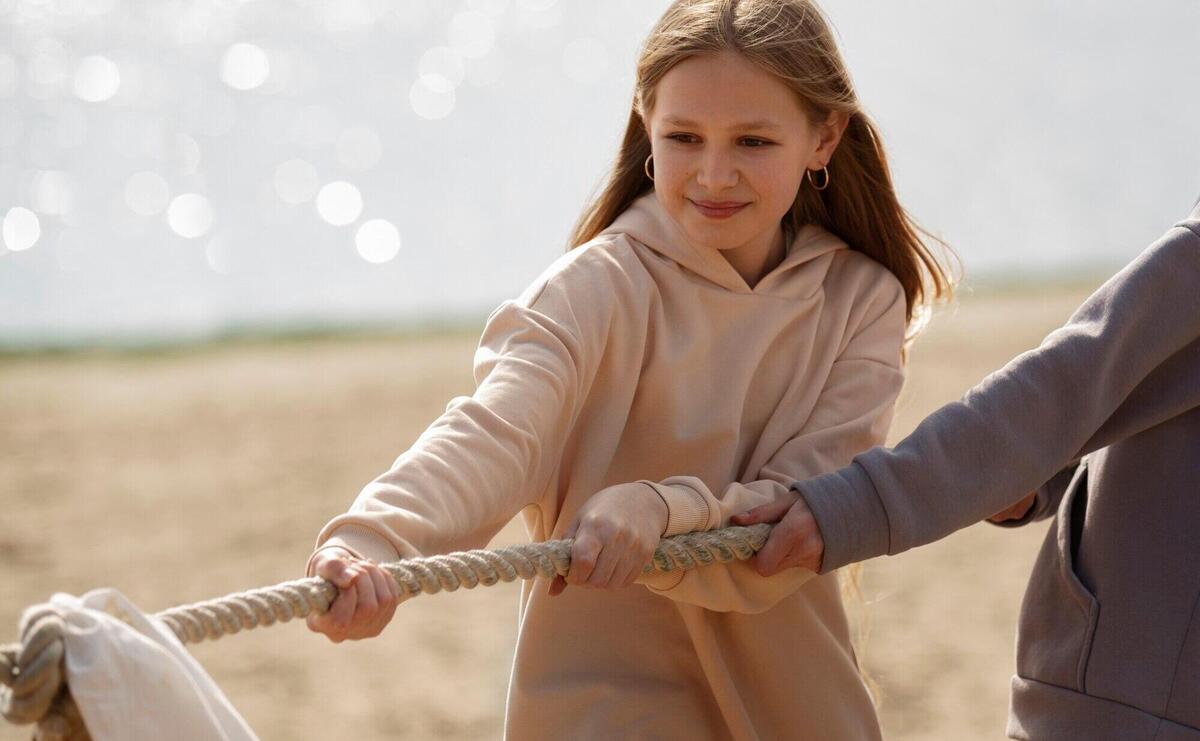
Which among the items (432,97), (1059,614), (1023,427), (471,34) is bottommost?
(432,97)

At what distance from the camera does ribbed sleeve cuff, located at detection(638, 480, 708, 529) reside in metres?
1.75

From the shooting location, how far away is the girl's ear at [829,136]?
214 centimetres

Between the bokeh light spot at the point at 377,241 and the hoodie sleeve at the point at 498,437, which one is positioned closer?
the hoodie sleeve at the point at 498,437

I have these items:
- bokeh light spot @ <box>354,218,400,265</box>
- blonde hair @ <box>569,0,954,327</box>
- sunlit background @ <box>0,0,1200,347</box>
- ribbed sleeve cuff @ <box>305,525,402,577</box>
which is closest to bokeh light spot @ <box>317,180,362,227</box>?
sunlit background @ <box>0,0,1200,347</box>

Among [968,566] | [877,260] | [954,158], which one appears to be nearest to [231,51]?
[954,158]

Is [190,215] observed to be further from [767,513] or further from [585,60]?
[767,513]

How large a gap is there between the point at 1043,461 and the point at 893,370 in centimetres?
34

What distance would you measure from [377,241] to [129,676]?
43.9ft

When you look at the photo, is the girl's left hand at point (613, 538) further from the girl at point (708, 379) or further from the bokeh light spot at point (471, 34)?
the bokeh light spot at point (471, 34)

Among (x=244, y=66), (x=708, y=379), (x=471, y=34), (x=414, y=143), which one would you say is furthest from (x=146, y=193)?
(x=708, y=379)

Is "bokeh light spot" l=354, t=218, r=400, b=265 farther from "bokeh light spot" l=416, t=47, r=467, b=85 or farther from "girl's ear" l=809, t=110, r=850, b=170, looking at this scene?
"girl's ear" l=809, t=110, r=850, b=170

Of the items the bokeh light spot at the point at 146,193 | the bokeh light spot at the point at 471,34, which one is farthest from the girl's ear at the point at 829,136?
the bokeh light spot at the point at 471,34

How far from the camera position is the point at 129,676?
4.03ft

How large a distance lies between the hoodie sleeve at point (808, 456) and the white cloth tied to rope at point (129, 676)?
25.2 inches
